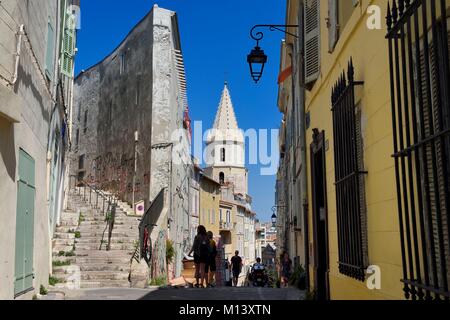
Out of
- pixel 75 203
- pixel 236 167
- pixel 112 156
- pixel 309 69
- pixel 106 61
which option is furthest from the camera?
pixel 236 167

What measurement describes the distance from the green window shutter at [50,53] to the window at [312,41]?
4801 mm

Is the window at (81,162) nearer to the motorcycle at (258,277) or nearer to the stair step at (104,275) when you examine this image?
the motorcycle at (258,277)

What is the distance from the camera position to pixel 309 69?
9.73 meters

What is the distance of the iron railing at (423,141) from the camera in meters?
3.40

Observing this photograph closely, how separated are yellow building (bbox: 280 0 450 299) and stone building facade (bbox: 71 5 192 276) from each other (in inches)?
580

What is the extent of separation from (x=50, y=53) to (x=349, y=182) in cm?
695

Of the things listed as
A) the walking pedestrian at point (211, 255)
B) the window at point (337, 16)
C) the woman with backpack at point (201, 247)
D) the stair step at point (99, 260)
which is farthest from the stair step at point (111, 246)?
the window at point (337, 16)

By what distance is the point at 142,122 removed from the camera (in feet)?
79.7

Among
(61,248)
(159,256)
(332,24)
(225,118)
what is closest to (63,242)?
(61,248)

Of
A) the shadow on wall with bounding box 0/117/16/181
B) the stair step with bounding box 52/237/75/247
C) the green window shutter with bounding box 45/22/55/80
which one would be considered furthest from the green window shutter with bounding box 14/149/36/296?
the stair step with bounding box 52/237/75/247

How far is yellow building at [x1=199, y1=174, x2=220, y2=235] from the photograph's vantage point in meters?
43.7

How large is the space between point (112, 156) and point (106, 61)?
6.21m
